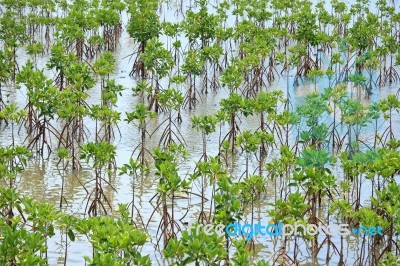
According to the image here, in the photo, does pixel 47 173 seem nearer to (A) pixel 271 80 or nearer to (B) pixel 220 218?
(B) pixel 220 218

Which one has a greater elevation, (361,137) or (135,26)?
(135,26)

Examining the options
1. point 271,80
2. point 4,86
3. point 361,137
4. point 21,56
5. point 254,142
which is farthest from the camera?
point 21,56

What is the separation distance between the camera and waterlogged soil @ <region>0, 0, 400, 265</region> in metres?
6.57

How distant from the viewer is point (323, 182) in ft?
20.2

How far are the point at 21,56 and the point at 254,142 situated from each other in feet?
24.9

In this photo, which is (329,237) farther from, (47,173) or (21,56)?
(21,56)

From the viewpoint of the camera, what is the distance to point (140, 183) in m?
8.22

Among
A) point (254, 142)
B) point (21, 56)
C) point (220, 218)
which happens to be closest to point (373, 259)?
point (220, 218)

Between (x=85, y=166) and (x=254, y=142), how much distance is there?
208cm

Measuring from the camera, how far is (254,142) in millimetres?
7551

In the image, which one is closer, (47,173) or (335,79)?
(47,173)

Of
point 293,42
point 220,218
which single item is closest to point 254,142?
point 220,218

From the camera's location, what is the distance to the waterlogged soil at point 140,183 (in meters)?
6.57

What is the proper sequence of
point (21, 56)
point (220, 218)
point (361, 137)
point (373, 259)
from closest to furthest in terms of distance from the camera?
point (220, 218) < point (373, 259) < point (361, 137) < point (21, 56)
